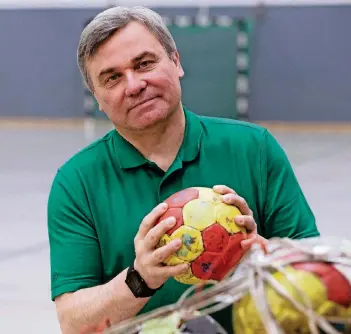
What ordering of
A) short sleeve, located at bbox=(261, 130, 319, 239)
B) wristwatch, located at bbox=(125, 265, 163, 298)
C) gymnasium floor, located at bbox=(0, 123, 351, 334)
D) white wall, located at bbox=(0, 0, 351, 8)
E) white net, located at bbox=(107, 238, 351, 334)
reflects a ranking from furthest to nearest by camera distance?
white wall, located at bbox=(0, 0, 351, 8) < gymnasium floor, located at bbox=(0, 123, 351, 334) < short sleeve, located at bbox=(261, 130, 319, 239) < wristwatch, located at bbox=(125, 265, 163, 298) < white net, located at bbox=(107, 238, 351, 334)

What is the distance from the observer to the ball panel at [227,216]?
3.11 ft

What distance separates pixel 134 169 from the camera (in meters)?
1.37

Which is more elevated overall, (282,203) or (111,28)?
(111,28)

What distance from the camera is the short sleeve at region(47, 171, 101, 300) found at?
1281 millimetres

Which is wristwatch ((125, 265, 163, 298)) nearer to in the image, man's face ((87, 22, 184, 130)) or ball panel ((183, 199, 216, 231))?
ball panel ((183, 199, 216, 231))

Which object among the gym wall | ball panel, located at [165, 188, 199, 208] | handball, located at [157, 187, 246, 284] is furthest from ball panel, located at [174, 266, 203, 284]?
the gym wall

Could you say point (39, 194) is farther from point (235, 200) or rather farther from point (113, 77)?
point (235, 200)

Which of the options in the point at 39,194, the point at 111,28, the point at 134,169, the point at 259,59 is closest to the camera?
the point at 111,28

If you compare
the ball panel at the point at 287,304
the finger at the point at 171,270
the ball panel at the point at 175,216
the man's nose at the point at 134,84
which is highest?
the man's nose at the point at 134,84

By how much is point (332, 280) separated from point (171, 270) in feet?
1.16

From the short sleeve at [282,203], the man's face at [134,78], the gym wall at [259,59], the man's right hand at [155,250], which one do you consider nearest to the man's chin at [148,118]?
the man's face at [134,78]

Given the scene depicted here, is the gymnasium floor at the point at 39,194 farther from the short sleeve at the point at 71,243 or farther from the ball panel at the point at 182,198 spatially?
the ball panel at the point at 182,198

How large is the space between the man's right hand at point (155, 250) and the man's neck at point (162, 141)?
0.44 metres

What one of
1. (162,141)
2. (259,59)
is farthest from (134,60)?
(259,59)
